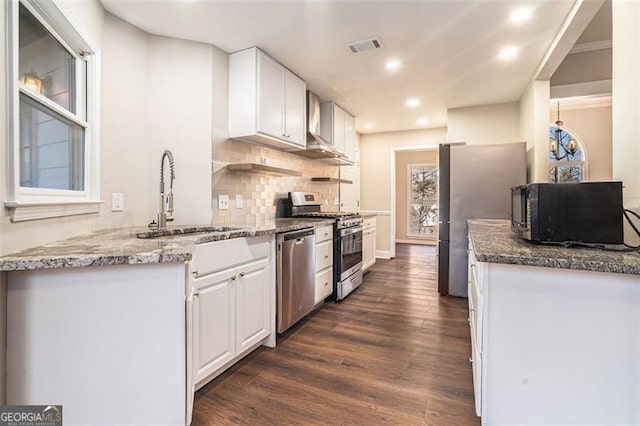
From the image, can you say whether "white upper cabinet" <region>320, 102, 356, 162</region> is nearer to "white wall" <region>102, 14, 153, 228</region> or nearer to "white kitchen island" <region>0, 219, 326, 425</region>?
"white wall" <region>102, 14, 153, 228</region>

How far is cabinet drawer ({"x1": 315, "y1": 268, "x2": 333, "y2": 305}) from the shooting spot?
3131 mm

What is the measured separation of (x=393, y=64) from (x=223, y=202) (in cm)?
214

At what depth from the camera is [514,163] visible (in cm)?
345

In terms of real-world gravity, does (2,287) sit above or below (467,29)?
below

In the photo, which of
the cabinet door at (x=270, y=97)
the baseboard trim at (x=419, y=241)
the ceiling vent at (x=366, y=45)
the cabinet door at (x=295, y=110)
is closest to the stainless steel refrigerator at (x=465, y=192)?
the ceiling vent at (x=366, y=45)

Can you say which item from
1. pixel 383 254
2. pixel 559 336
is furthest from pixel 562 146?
pixel 559 336

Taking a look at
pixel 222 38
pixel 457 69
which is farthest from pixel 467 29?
pixel 222 38

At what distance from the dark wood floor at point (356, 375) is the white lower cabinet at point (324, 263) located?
0.69ft

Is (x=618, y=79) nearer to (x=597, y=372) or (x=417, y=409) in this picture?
(x=597, y=372)

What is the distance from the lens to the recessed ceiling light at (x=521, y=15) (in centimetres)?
219

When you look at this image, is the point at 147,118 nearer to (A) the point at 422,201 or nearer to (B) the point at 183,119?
(B) the point at 183,119

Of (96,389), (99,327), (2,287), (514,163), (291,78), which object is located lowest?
(96,389)

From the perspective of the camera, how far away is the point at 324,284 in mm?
3271

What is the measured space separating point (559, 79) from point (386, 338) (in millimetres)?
3442
